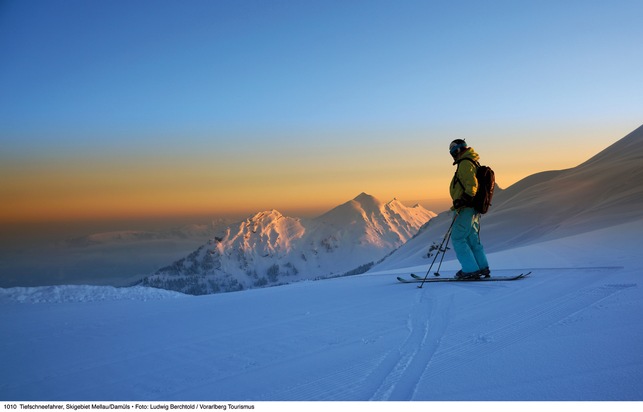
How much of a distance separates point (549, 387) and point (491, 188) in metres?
5.65

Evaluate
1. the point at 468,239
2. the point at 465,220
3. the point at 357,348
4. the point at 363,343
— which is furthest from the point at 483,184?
the point at 357,348

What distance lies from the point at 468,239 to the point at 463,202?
0.76m

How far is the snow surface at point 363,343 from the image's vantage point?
372 centimetres

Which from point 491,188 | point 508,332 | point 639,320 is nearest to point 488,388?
point 508,332

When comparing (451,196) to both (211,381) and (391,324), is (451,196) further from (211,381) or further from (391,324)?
(211,381)

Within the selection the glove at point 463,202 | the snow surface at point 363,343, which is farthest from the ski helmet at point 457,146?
the snow surface at point 363,343

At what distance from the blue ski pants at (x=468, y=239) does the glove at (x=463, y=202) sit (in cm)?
12

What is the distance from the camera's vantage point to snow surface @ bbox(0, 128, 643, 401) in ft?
12.2

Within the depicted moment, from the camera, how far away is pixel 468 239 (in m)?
8.90

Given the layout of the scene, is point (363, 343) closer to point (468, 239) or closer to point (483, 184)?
point (468, 239)

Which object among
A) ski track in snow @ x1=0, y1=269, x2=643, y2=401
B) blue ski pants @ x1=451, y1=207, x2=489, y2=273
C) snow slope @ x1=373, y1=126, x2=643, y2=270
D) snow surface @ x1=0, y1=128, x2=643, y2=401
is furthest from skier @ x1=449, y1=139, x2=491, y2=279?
snow slope @ x1=373, y1=126, x2=643, y2=270

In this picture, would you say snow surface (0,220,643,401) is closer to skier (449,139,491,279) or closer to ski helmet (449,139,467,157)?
skier (449,139,491,279)

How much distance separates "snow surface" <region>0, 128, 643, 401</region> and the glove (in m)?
1.46
